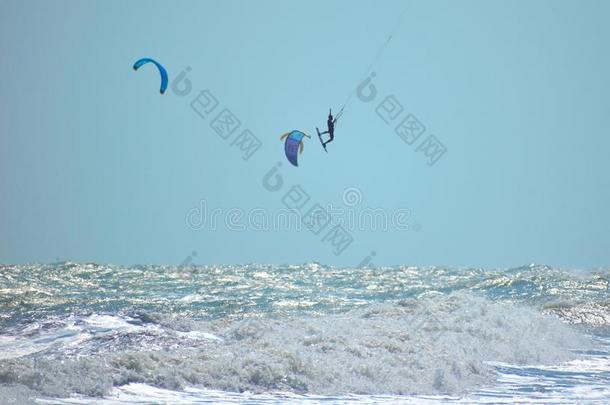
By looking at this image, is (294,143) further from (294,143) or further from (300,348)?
(300,348)

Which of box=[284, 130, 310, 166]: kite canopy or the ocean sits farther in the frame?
box=[284, 130, 310, 166]: kite canopy

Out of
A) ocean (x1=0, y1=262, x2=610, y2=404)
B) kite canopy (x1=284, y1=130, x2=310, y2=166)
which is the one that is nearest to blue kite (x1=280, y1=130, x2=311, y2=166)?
kite canopy (x1=284, y1=130, x2=310, y2=166)

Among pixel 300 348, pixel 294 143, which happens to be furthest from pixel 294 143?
pixel 300 348

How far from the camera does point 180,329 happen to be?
55.9ft

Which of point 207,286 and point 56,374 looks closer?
point 56,374

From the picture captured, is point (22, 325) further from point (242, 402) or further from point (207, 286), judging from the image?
point (207, 286)

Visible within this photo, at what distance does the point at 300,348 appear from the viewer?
543 inches

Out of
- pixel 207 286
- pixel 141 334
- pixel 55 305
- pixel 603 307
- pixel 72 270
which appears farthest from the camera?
pixel 72 270

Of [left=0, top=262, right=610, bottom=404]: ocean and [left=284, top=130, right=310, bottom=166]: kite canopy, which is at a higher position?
[left=284, top=130, right=310, bottom=166]: kite canopy

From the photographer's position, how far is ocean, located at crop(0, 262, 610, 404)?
37.8ft

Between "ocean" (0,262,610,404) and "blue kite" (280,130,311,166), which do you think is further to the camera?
"blue kite" (280,130,311,166)

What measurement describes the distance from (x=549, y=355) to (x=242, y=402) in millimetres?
7032

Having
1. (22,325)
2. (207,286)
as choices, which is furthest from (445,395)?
(207,286)

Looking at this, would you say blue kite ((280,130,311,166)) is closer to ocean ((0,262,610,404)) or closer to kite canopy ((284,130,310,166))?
kite canopy ((284,130,310,166))
